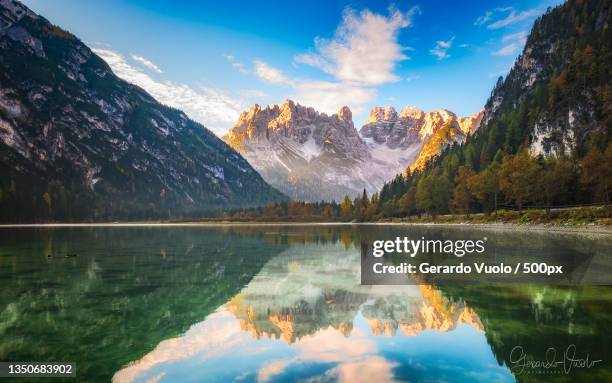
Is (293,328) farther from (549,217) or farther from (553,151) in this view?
(553,151)

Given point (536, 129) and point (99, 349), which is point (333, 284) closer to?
point (99, 349)

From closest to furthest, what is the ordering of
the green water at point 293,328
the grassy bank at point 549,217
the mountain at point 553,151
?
the green water at point 293,328 → the grassy bank at point 549,217 → the mountain at point 553,151

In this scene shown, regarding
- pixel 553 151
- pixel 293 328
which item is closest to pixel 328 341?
pixel 293 328

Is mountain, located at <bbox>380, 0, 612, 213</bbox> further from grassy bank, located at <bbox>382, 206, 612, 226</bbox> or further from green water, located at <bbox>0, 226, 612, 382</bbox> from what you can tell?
green water, located at <bbox>0, 226, 612, 382</bbox>

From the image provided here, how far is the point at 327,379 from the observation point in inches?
590

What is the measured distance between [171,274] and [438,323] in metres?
26.8
